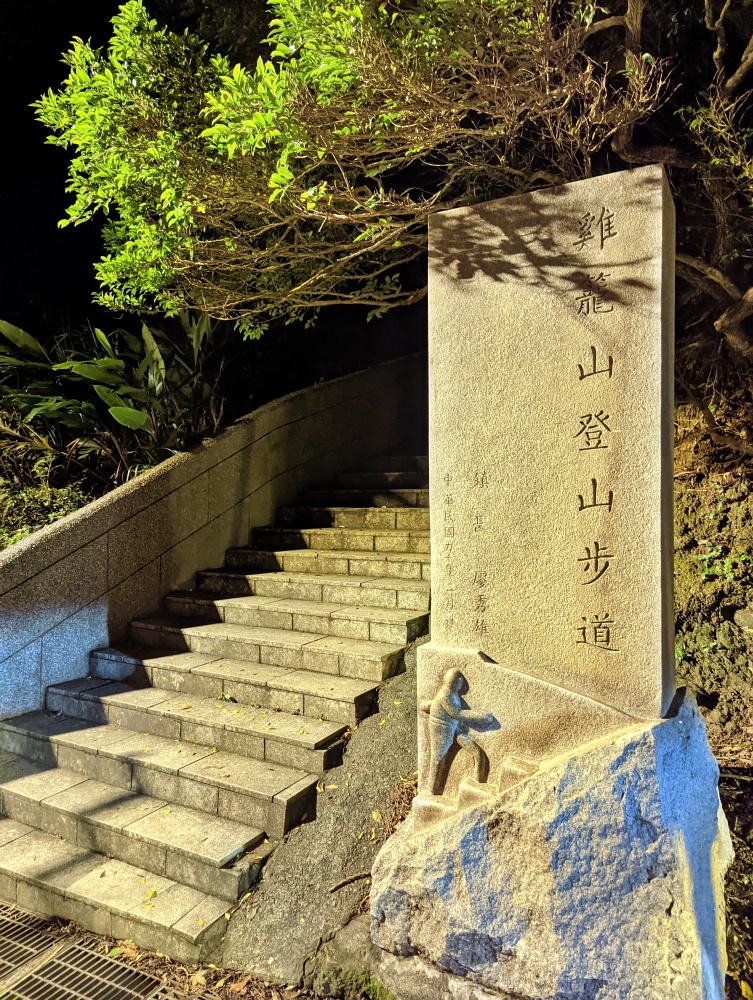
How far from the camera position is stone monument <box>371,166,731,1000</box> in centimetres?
262

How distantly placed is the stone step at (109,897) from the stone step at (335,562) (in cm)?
271

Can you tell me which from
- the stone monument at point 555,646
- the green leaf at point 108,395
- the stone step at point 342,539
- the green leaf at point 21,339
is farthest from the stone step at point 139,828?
the green leaf at point 21,339

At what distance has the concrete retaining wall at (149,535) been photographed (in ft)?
17.4

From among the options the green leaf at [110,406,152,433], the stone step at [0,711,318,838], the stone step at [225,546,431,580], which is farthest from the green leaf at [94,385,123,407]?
the stone step at [0,711,318,838]

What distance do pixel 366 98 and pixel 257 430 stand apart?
4231mm

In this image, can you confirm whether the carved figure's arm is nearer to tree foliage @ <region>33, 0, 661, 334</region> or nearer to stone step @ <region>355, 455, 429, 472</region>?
tree foliage @ <region>33, 0, 661, 334</region>

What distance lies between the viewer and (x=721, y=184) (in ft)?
14.4

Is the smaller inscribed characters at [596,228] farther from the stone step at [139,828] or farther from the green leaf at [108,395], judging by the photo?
the green leaf at [108,395]

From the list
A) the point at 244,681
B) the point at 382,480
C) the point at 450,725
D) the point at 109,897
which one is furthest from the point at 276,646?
the point at 382,480

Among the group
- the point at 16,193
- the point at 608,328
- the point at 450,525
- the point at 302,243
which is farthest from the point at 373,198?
the point at 16,193

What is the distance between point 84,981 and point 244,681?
6.07 ft

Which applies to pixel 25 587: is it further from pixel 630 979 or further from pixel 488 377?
pixel 630 979

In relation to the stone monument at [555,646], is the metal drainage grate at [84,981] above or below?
below

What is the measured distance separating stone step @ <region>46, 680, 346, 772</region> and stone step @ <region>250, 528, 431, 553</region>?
6.35 ft
